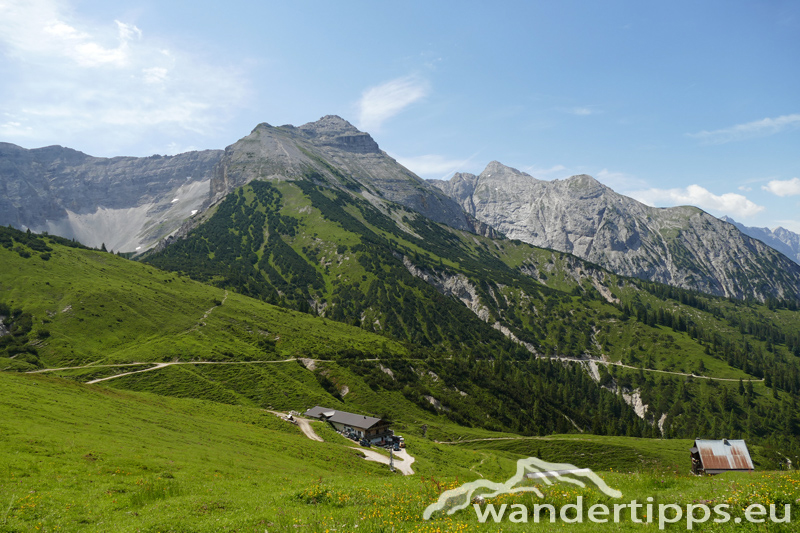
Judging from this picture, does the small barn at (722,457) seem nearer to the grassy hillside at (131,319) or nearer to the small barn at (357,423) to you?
the small barn at (357,423)

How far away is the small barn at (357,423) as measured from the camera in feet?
286

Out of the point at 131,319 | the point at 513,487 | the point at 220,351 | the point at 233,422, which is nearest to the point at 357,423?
the point at 233,422

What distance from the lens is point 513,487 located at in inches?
923

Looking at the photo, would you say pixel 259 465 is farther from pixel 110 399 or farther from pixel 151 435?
pixel 110 399

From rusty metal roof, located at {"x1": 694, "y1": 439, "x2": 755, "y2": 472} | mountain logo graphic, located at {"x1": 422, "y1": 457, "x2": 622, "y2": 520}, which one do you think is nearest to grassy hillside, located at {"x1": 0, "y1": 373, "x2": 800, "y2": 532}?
mountain logo graphic, located at {"x1": 422, "y1": 457, "x2": 622, "y2": 520}

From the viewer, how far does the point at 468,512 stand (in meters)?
20.5

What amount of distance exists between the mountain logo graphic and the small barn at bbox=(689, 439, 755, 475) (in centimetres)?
4314

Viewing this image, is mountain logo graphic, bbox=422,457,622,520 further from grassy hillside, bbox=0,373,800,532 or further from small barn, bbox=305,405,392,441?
small barn, bbox=305,405,392,441

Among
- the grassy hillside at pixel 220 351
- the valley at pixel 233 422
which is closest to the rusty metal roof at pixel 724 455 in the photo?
the valley at pixel 233 422

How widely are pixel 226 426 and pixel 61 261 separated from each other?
154503mm

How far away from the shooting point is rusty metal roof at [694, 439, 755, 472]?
5631 centimetres

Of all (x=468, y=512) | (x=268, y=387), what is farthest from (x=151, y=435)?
(x=268, y=387)

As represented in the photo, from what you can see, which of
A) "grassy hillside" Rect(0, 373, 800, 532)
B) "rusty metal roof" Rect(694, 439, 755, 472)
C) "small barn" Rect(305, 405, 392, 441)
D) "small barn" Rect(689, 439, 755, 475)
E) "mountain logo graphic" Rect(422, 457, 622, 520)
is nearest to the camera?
"grassy hillside" Rect(0, 373, 800, 532)

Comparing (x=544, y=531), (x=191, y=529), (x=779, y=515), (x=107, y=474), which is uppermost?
(x=779, y=515)
